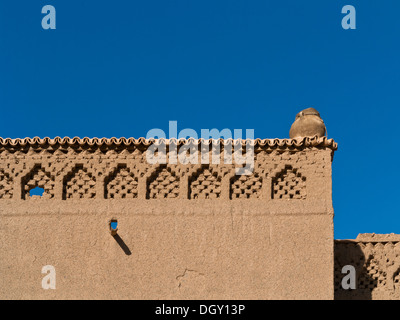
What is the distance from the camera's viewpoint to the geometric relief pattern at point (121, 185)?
9484mm

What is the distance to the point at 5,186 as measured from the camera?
9.62m

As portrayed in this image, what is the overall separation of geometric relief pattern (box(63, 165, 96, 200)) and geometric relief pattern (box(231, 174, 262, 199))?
205cm

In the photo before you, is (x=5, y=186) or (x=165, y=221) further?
(x=5, y=186)

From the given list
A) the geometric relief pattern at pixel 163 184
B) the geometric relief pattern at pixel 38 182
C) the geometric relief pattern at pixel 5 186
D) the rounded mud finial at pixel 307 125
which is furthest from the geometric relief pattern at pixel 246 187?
the geometric relief pattern at pixel 5 186

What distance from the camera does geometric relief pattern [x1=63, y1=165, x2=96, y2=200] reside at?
9.50 metres

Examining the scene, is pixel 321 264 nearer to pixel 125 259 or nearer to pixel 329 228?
pixel 329 228

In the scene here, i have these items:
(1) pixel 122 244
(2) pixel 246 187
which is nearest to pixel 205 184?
(2) pixel 246 187

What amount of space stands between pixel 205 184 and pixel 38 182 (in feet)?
8.05

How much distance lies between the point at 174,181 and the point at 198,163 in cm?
44

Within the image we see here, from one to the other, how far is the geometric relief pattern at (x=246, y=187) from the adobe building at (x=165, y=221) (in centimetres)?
1

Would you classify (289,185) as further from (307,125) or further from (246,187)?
(307,125)

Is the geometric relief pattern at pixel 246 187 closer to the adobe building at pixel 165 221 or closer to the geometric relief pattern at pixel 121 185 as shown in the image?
the adobe building at pixel 165 221

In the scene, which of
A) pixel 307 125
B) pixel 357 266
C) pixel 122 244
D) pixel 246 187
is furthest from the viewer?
pixel 357 266
